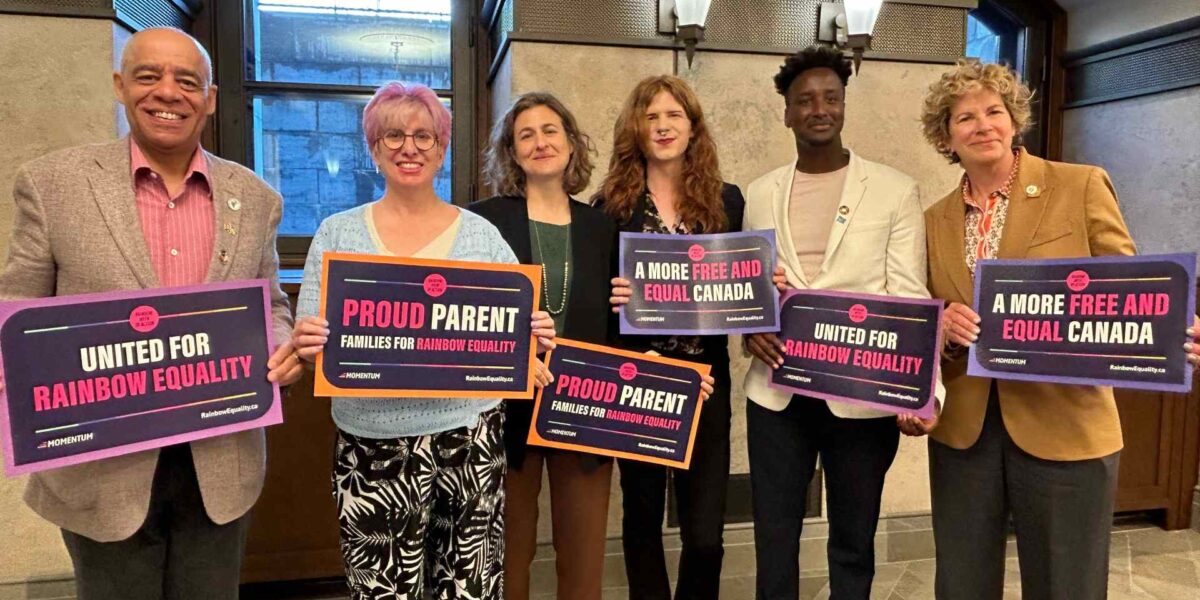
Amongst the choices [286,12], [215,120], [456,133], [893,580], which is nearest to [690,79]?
[456,133]

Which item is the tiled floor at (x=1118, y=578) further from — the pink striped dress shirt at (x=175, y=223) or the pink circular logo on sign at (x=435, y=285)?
the pink striped dress shirt at (x=175, y=223)

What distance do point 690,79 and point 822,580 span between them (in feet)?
7.10

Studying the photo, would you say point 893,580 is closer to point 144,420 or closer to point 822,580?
point 822,580

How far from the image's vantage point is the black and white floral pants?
1.47 meters

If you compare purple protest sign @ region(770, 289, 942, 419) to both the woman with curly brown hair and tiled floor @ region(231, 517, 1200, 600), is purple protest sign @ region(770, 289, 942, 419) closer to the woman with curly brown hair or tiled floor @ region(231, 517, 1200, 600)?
the woman with curly brown hair

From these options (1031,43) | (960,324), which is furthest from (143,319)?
(1031,43)

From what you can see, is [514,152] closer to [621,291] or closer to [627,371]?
[621,291]

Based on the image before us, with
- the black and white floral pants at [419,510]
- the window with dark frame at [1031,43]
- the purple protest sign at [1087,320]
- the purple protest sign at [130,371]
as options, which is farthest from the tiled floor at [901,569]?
the window with dark frame at [1031,43]

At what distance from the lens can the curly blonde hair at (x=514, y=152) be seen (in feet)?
5.86

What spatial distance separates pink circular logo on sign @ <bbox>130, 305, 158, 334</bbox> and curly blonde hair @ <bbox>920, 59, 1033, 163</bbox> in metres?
1.83

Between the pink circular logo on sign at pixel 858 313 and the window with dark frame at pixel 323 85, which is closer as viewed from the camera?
the pink circular logo on sign at pixel 858 313

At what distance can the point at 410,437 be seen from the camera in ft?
4.85

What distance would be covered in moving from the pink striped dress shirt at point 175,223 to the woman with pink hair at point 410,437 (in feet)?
0.67

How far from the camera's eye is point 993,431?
5.43ft
